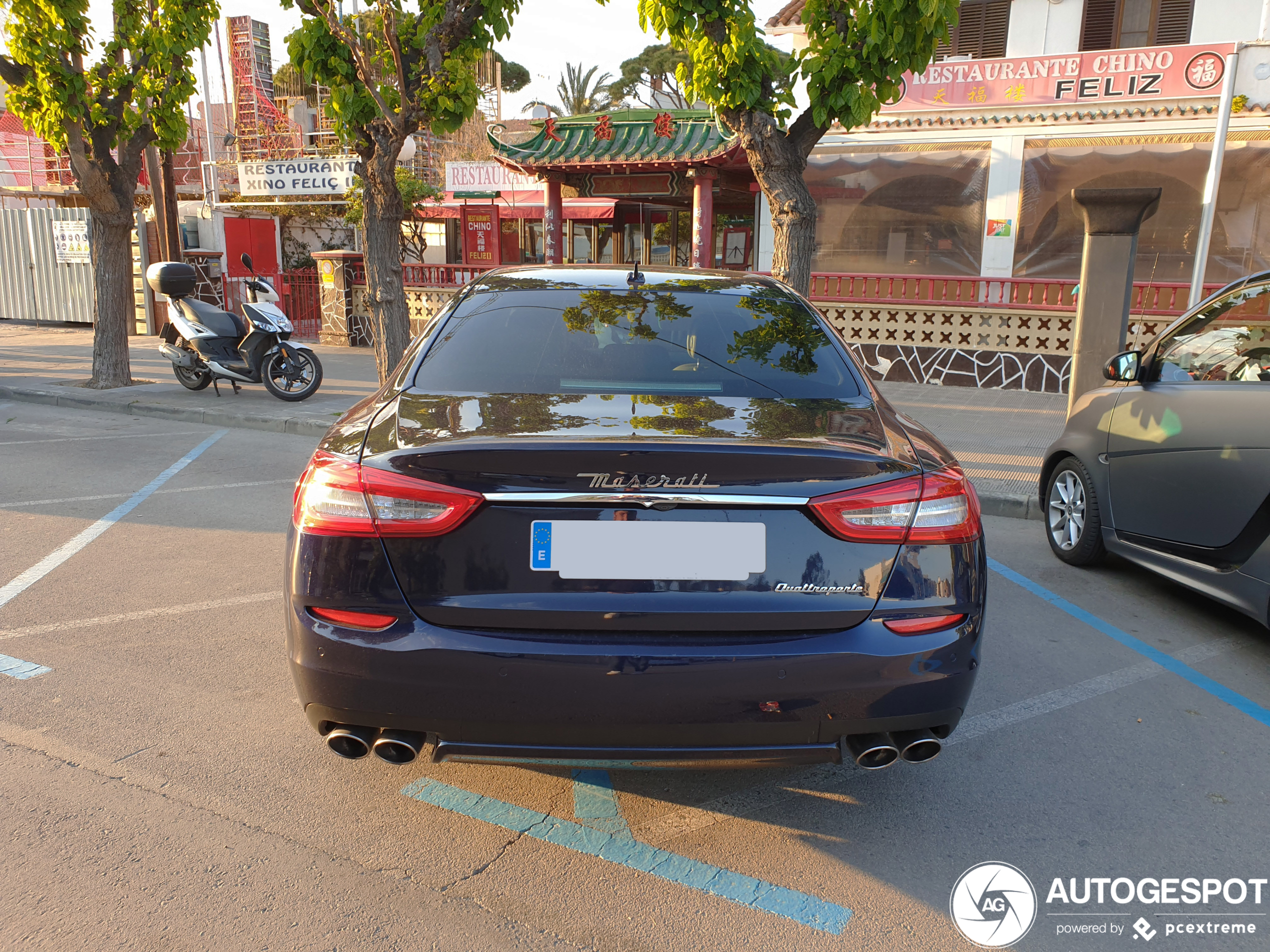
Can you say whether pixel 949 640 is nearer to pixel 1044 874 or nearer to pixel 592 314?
pixel 1044 874

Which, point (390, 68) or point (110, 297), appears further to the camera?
point (110, 297)

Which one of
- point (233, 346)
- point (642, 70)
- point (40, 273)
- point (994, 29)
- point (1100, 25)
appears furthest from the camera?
point (642, 70)

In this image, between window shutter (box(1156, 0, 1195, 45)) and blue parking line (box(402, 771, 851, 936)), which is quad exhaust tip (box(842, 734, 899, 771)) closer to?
blue parking line (box(402, 771, 851, 936))

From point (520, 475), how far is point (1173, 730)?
2.66m

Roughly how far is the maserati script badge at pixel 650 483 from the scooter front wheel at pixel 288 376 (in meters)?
9.20

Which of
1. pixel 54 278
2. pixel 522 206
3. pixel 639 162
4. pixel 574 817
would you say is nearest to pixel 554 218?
pixel 639 162

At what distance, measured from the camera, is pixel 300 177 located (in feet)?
83.2

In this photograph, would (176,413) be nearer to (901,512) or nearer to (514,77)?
(901,512)

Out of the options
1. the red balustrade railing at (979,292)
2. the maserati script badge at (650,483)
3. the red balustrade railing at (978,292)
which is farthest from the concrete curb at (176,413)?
the red balustrade railing at (979,292)

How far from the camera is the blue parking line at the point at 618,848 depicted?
7.75 ft

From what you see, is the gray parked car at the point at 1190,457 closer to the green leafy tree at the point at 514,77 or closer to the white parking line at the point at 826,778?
the white parking line at the point at 826,778

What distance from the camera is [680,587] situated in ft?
7.22

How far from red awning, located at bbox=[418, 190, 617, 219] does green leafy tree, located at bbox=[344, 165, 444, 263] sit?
1.18 feet

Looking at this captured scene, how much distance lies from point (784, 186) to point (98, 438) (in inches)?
269
